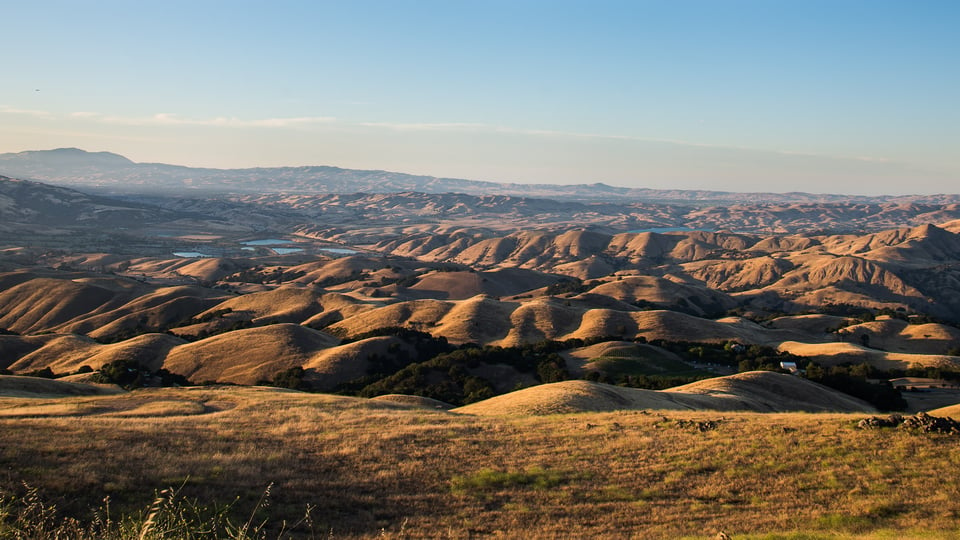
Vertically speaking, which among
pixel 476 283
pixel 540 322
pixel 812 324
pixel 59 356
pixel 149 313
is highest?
pixel 540 322

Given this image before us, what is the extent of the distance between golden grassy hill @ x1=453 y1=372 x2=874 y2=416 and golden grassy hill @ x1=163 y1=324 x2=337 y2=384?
35715mm

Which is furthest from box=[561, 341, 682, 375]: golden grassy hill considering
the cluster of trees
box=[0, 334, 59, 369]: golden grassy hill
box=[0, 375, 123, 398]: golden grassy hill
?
box=[0, 334, 59, 369]: golden grassy hill

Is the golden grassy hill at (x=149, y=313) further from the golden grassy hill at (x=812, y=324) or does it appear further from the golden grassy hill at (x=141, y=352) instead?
the golden grassy hill at (x=812, y=324)

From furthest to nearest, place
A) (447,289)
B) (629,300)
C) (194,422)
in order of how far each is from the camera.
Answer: (447,289)
(629,300)
(194,422)

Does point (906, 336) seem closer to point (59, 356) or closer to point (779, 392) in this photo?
point (779, 392)

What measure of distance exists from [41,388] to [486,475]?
3557cm

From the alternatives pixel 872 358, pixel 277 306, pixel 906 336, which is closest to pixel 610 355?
pixel 872 358

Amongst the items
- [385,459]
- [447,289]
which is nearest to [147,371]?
[385,459]

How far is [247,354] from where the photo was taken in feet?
248

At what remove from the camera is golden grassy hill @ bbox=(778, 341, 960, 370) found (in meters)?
72.5

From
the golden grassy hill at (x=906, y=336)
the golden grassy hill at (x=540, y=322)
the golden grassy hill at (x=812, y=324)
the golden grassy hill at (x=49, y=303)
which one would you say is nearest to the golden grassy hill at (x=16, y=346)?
the golden grassy hill at (x=49, y=303)

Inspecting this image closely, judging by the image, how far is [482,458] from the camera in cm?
2284

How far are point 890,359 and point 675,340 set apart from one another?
26537 millimetres

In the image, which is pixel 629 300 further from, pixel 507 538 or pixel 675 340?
pixel 507 538
